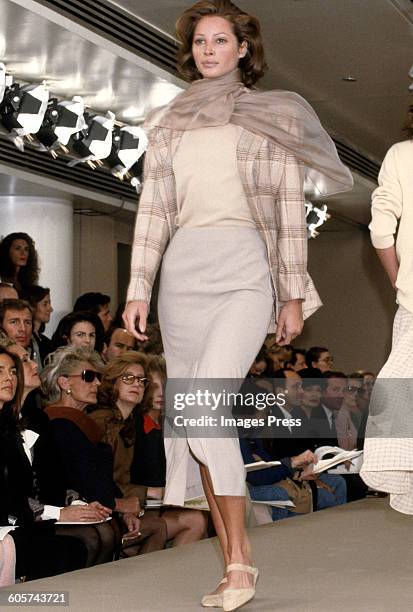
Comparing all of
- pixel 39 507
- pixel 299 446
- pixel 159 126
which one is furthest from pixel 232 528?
pixel 299 446

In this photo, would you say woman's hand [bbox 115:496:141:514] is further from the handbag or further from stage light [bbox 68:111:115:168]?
stage light [bbox 68:111:115:168]

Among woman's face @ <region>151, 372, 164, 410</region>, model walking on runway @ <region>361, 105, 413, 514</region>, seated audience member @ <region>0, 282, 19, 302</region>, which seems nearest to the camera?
model walking on runway @ <region>361, 105, 413, 514</region>

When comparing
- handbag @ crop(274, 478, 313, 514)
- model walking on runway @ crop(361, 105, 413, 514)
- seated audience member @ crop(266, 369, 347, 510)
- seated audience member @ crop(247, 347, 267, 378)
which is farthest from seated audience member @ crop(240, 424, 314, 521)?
model walking on runway @ crop(361, 105, 413, 514)

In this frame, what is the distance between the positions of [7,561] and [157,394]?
1.70 meters

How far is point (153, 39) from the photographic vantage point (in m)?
6.34

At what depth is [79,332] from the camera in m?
5.57

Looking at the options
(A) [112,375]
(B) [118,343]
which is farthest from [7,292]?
(A) [112,375]

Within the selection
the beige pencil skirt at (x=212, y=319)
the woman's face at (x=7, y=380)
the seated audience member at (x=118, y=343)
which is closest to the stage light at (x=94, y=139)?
the seated audience member at (x=118, y=343)

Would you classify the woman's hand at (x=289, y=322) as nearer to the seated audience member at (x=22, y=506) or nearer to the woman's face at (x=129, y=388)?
the seated audience member at (x=22, y=506)

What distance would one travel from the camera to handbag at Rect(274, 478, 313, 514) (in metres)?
Result: 5.47

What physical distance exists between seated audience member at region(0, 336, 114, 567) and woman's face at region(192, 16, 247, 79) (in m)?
1.34

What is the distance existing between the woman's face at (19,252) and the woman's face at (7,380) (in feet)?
12.1

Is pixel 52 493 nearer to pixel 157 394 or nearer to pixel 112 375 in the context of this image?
pixel 112 375

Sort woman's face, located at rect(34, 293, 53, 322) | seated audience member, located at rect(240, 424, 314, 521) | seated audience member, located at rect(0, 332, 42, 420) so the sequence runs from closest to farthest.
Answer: seated audience member, located at rect(0, 332, 42, 420), seated audience member, located at rect(240, 424, 314, 521), woman's face, located at rect(34, 293, 53, 322)
